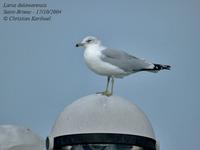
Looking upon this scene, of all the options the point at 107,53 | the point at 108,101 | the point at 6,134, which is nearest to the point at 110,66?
the point at 107,53

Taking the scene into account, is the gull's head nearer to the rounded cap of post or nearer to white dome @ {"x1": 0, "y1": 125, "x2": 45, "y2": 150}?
the rounded cap of post

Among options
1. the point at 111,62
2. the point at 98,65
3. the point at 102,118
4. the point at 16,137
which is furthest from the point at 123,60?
the point at 16,137

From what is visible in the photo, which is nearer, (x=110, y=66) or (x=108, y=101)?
(x=108, y=101)

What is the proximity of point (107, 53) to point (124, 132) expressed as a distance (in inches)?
55.4

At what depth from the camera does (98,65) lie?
464cm

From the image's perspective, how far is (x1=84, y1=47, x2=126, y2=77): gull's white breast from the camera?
4.64 meters

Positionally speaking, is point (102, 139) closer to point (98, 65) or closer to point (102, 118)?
point (102, 118)

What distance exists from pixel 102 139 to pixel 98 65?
4.43 ft

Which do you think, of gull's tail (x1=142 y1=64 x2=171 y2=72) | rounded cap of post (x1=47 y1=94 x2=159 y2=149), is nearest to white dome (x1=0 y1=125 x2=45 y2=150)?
gull's tail (x1=142 y1=64 x2=171 y2=72)

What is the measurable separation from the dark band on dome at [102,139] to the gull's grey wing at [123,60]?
1265mm

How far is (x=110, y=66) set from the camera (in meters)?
4.69

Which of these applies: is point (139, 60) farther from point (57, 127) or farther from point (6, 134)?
point (6, 134)

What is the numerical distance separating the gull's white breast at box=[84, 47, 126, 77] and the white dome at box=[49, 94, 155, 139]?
1.10m

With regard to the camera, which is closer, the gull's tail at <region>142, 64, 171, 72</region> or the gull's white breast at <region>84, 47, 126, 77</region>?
the gull's tail at <region>142, 64, 171, 72</region>
